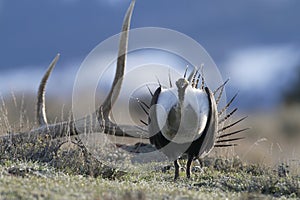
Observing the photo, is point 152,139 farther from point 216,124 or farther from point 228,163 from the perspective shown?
point 228,163

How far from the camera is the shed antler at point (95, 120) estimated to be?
10633 millimetres

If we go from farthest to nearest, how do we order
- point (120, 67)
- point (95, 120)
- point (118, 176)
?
point (95, 120)
point (120, 67)
point (118, 176)

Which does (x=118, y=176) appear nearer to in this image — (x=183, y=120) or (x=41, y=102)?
(x=183, y=120)

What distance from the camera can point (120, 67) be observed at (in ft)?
35.6

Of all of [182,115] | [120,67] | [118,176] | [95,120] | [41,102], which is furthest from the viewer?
[41,102]

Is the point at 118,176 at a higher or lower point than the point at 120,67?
lower

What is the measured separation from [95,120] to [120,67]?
3.53ft

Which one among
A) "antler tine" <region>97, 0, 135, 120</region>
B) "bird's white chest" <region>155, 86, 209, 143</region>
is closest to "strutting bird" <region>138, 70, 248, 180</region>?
"bird's white chest" <region>155, 86, 209, 143</region>

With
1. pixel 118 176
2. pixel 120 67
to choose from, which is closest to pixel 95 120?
pixel 120 67

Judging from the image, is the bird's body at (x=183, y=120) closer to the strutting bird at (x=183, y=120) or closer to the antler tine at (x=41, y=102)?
the strutting bird at (x=183, y=120)

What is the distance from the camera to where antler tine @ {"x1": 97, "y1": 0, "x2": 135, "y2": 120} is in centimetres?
1059

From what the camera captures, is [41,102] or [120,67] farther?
[41,102]

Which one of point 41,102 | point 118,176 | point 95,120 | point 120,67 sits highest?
point 120,67

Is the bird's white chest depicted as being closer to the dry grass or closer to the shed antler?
the dry grass
